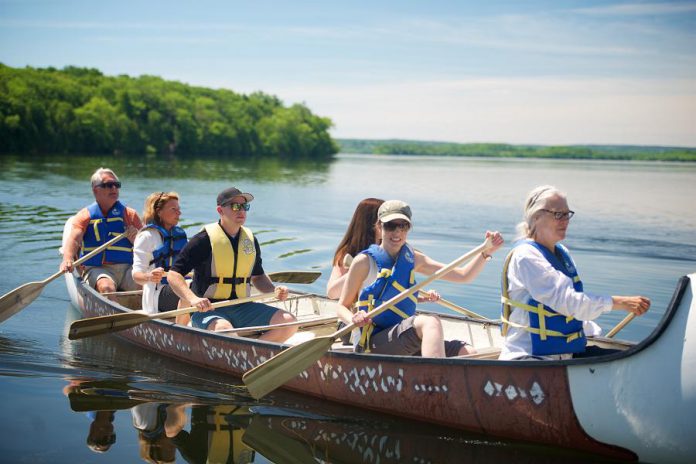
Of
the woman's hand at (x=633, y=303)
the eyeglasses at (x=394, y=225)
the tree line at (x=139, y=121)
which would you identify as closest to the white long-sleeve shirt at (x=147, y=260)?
the eyeglasses at (x=394, y=225)

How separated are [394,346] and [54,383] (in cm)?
269

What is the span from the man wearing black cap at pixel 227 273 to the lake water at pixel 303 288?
54 cm

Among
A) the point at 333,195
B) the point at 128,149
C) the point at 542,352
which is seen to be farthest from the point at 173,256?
the point at 128,149

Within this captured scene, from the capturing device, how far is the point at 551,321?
439 cm

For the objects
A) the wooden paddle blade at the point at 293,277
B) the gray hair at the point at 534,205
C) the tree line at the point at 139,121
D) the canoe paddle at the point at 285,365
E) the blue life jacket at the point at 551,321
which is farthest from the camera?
the tree line at the point at 139,121

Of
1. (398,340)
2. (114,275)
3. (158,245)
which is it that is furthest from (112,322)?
(398,340)

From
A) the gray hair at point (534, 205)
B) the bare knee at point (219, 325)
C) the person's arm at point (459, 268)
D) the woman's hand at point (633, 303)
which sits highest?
the gray hair at point (534, 205)

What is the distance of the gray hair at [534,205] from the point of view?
417 cm

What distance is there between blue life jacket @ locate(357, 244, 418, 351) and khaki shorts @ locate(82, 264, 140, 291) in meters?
3.83

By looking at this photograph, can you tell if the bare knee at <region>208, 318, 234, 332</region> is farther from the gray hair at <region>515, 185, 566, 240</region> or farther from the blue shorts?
the gray hair at <region>515, 185, 566, 240</region>

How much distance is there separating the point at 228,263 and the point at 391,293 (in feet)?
5.24

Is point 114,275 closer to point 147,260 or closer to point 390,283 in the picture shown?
point 147,260

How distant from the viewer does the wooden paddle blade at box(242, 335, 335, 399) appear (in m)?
5.39

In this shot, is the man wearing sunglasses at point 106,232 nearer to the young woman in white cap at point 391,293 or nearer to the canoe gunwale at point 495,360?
the canoe gunwale at point 495,360
